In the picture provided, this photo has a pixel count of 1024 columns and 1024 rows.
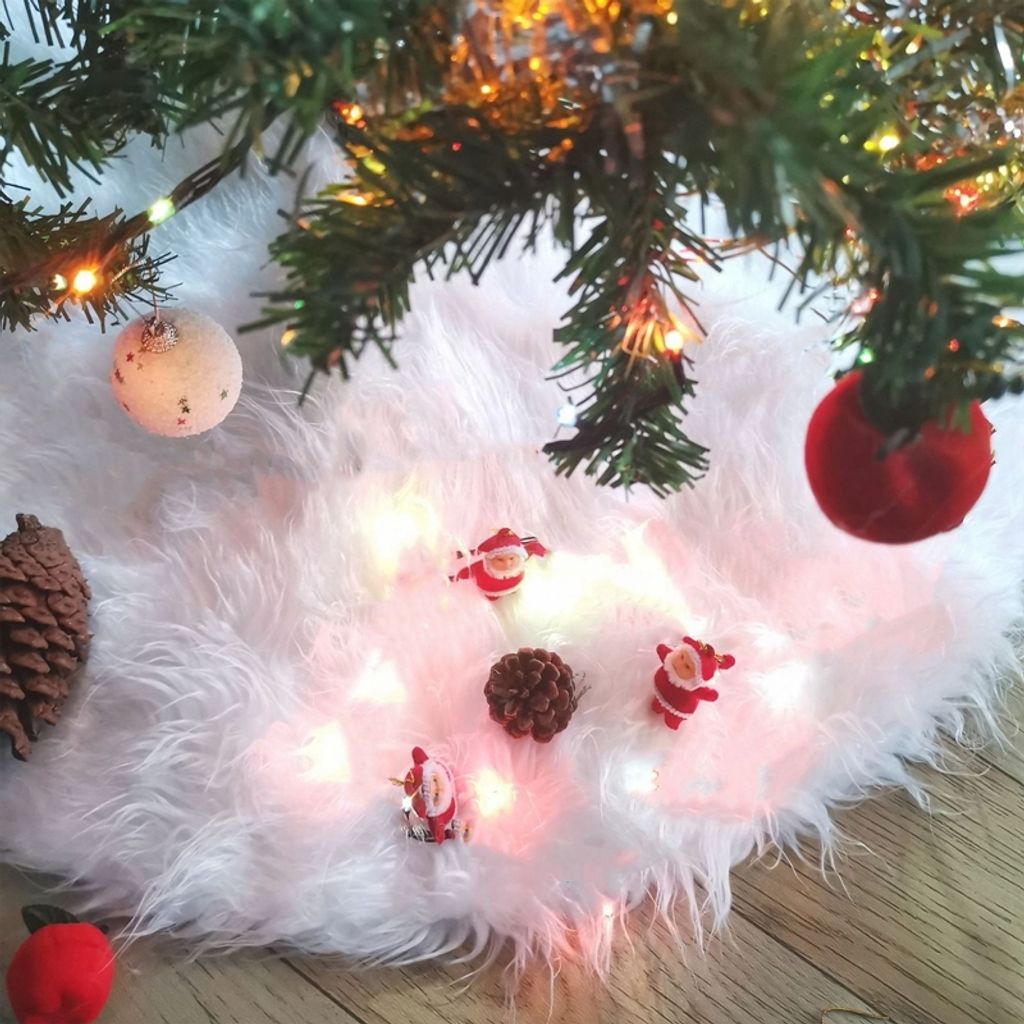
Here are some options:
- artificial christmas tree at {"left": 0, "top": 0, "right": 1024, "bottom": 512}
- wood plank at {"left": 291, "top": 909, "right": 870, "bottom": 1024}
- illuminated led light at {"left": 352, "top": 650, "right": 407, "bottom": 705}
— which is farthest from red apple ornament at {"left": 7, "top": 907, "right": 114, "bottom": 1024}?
artificial christmas tree at {"left": 0, "top": 0, "right": 1024, "bottom": 512}

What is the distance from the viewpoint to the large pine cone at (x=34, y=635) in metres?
0.65

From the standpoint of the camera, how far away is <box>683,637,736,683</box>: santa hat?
26.2 inches

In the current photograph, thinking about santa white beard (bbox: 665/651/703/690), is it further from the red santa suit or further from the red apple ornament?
the red apple ornament

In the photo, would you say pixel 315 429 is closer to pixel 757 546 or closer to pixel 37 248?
pixel 37 248

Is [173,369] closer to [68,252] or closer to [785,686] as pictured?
[68,252]

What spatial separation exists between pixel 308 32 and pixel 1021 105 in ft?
1.25

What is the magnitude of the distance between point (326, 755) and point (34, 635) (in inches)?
8.3

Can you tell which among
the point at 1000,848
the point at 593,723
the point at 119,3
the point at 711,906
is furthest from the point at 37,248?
the point at 1000,848

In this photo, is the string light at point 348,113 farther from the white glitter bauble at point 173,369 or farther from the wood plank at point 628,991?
the wood plank at point 628,991

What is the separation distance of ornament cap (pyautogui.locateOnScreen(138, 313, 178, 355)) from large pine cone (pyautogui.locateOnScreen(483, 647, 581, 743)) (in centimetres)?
31

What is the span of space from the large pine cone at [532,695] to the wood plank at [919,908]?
172mm

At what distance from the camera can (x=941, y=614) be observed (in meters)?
0.72

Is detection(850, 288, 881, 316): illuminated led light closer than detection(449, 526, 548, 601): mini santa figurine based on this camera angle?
Yes

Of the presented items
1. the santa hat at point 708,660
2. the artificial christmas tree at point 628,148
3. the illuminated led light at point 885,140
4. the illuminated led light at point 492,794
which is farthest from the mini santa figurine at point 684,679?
the illuminated led light at point 885,140
